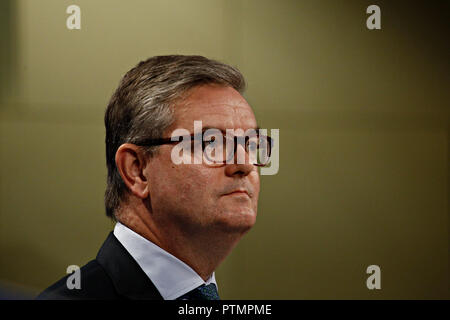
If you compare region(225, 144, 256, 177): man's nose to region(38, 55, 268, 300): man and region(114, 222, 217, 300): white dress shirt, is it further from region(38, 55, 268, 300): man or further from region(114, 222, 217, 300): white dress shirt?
region(114, 222, 217, 300): white dress shirt

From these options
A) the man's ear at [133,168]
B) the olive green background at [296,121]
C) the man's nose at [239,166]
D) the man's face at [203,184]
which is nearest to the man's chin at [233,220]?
the man's face at [203,184]

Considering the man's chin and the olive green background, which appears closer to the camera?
the man's chin

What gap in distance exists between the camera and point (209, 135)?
150 centimetres

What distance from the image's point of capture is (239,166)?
1502 millimetres

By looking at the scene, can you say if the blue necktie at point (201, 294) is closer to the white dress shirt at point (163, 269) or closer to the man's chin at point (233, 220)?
the white dress shirt at point (163, 269)

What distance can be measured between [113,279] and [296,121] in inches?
35.3

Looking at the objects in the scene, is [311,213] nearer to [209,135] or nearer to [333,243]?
[333,243]

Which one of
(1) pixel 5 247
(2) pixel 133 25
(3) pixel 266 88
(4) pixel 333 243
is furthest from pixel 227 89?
(1) pixel 5 247

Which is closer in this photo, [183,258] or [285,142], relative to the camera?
[183,258]

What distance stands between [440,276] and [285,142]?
768 millimetres

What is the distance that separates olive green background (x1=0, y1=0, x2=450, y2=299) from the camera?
6.26 ft

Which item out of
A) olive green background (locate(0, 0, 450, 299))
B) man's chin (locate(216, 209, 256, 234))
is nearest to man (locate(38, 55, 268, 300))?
man's chin (locate(216, 209, 256, 234))

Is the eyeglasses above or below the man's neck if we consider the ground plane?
above

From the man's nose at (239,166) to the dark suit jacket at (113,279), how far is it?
0.37 metres
